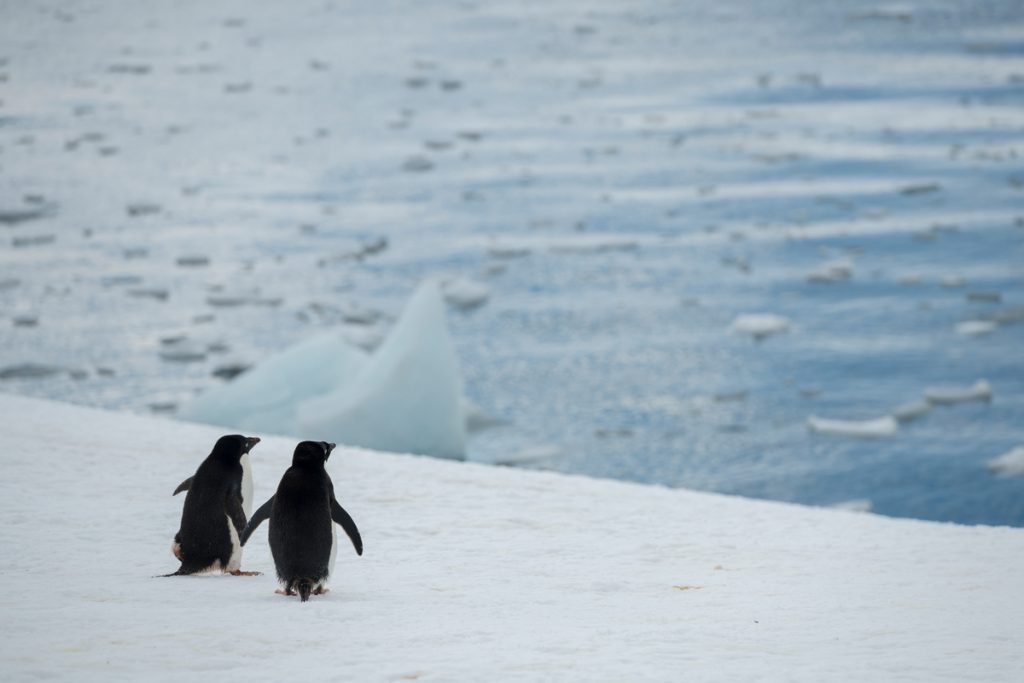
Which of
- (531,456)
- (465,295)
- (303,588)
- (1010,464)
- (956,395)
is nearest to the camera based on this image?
(303,588)

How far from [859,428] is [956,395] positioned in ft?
2.28

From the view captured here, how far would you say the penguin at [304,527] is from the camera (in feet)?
8.74

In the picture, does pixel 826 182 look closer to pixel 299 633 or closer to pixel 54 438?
pixel 54 438

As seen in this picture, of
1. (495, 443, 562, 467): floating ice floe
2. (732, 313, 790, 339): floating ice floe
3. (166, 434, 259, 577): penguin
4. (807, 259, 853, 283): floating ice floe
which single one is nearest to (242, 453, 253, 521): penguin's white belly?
(166, 434, 259, 577): penguin

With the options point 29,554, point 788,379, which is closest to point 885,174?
point 788,379

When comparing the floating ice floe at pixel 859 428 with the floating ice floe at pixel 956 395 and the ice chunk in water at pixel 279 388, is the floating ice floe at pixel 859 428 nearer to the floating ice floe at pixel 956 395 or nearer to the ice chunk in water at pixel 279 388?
the floating ice floe at pixel 956 395

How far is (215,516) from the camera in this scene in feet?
9.11

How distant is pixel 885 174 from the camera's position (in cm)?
1155

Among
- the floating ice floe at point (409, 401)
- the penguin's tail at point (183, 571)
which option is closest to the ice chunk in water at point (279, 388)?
the floating ice floe at point (409, 401)

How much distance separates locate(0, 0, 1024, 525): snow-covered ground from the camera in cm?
687

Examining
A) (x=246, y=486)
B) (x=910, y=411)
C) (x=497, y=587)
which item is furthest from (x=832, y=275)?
(x=246, y=486)

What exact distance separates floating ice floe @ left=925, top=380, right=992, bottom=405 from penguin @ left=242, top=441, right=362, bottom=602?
4.77 metres

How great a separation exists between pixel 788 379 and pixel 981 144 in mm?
6022

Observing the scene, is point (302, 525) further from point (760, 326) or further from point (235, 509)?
point (760, 326)
